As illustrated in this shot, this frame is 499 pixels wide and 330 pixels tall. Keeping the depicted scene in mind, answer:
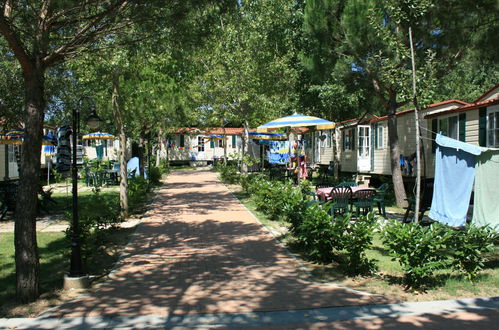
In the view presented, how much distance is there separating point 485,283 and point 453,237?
716 mm

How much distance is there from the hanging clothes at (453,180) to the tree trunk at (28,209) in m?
6.79

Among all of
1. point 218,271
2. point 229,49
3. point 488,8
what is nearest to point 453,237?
point 218,271

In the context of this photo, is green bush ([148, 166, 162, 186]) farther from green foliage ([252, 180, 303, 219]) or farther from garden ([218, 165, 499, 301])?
garden ([218, 165, 499, 301])

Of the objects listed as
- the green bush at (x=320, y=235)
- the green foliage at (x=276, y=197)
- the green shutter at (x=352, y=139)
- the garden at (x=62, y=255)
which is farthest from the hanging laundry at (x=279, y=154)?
the green bush at (x=320, y=235)

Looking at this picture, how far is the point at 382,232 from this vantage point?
574 centimetres

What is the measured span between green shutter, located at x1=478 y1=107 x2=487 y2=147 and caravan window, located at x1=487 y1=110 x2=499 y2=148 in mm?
99

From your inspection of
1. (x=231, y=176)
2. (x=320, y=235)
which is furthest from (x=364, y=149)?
(x=320, y=235)

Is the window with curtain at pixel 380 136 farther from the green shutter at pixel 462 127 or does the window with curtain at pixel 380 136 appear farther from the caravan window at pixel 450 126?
the green shutter at pixel 462 127

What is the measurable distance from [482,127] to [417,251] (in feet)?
26.4

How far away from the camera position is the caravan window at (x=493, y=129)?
11368 millimetres

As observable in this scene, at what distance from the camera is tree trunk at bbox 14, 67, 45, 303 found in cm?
521

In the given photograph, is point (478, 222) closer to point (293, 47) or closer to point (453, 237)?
point (453, 237)

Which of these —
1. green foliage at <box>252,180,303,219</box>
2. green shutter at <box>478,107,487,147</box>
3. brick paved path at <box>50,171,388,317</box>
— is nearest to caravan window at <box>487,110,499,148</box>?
green shutter at <box>478,107,487,147</box>

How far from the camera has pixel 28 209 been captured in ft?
17.3
